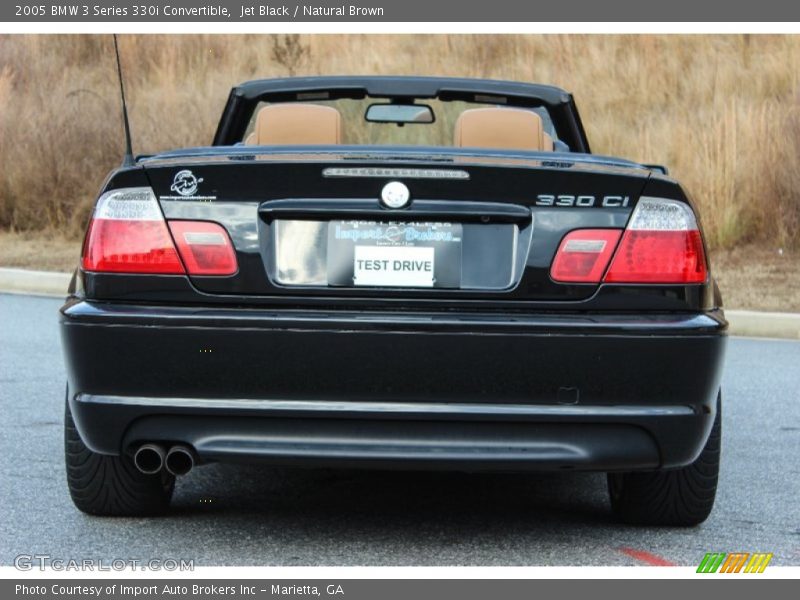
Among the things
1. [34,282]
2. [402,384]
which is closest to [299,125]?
[402,384]

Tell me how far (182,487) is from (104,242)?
1379 millimetres

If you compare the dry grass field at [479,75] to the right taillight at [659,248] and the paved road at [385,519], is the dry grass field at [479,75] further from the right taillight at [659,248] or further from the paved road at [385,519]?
the right taillight at [659,248]

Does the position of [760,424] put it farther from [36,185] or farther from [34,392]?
[36,185]

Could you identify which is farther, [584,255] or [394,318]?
[584,255]

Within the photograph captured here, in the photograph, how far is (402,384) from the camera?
406 cm

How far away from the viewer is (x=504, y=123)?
18.0ft

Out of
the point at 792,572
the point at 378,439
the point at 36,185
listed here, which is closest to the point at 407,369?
the point at 378,439

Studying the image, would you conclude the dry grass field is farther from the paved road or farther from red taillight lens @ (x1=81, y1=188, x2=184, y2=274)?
red taillight lens @ (x1=81, y1=188, x2=184, y2=274)

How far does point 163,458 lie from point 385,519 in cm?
94

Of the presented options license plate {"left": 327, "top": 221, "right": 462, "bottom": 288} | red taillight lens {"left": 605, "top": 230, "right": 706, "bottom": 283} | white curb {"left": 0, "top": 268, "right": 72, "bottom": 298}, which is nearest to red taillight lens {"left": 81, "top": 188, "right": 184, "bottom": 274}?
license plate {"left": 327, "top": 221, "right": 462, "bottom": 288}

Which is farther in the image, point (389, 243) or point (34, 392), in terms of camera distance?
point (34, 392)

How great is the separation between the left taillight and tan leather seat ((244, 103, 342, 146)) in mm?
1220

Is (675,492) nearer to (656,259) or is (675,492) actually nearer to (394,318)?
(656,259)

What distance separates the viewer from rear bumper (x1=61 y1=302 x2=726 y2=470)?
4.06 m
